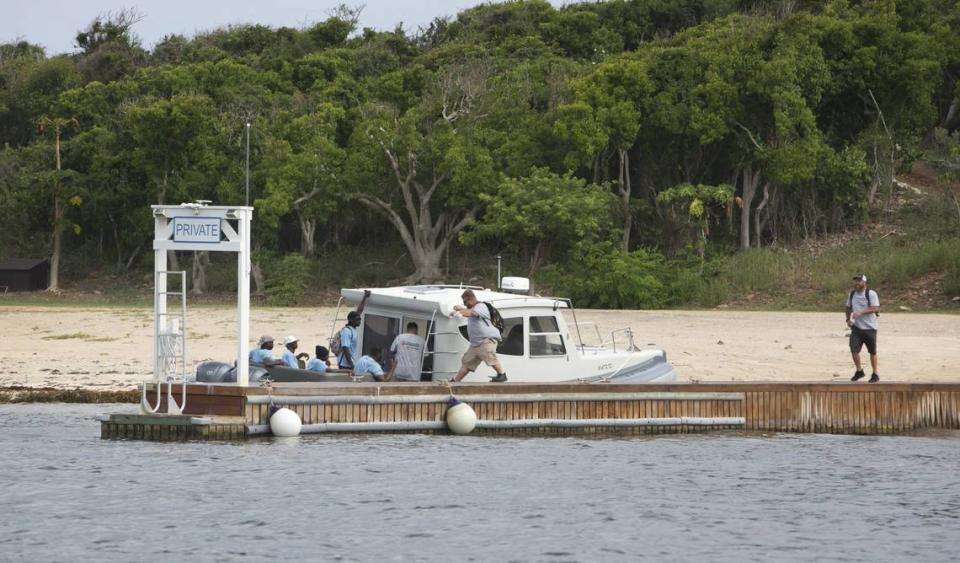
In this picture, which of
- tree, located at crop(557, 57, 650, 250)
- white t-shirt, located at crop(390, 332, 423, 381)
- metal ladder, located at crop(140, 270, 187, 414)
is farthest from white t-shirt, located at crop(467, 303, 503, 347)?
tree, located at crop(557, 57, 650, 250)

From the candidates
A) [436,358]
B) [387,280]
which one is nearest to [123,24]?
[387,280]

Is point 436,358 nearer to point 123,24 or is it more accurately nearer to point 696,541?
point 696,541

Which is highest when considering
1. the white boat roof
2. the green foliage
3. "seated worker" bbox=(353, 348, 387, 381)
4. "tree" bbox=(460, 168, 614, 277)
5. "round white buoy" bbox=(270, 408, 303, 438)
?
"tree" bbox=(460, 168, 614, 277)

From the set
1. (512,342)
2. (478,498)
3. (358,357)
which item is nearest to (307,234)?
(358,357)

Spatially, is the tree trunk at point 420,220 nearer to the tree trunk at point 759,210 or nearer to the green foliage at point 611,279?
the green foliage at point 611,279

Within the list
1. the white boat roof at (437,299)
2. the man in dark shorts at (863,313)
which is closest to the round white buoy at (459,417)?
the white boat roof at (437,299)

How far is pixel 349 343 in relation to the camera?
21.4 meters

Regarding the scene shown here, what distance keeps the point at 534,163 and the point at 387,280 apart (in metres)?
8.24

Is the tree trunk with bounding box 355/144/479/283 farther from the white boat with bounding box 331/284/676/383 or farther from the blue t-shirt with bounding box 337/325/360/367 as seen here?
the blue t-shirt with bounding box 337/325/360/367

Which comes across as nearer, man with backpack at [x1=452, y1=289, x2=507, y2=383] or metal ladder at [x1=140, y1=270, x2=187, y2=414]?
metal ladder at [x1=140, y1=270, x2=187, y2=414]

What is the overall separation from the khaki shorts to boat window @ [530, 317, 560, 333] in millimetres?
991

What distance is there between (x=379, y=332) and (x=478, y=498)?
436 cm

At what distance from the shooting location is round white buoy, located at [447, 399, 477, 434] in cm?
2003

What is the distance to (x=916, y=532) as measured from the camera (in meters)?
16.4
